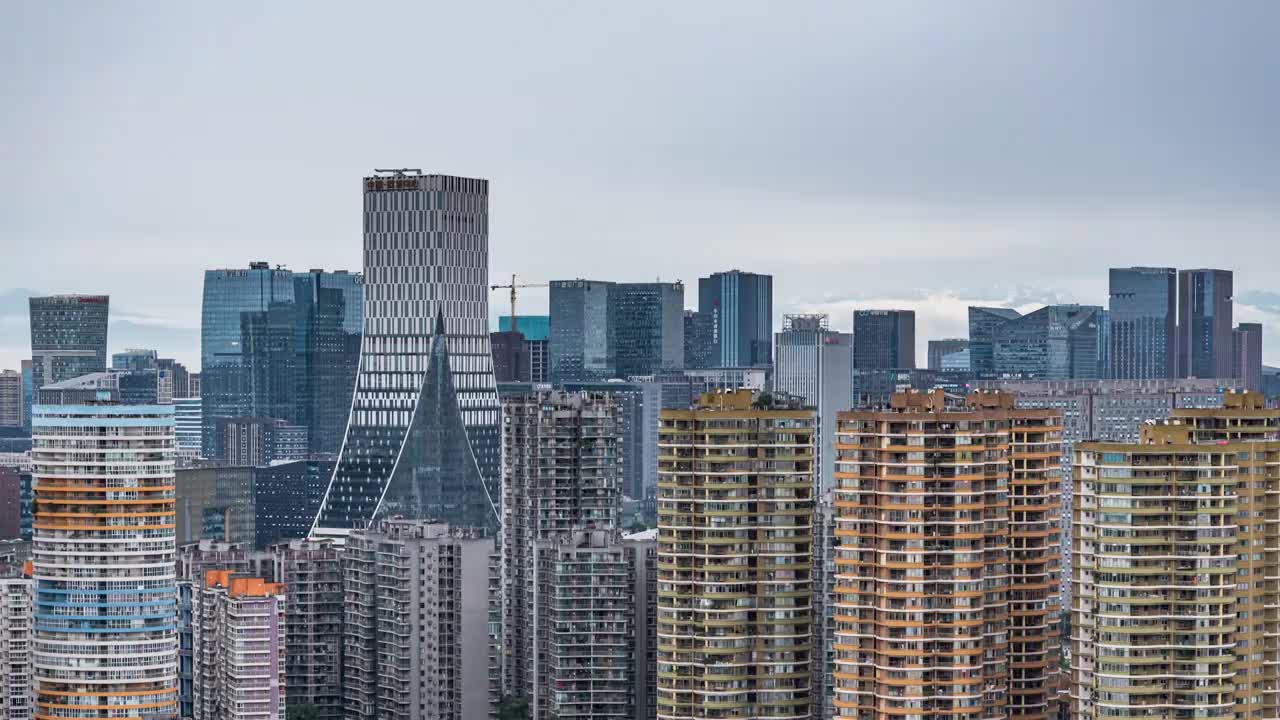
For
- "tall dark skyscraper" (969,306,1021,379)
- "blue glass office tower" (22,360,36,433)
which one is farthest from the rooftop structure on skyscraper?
"blue glass office tower" (22,360,36,433)

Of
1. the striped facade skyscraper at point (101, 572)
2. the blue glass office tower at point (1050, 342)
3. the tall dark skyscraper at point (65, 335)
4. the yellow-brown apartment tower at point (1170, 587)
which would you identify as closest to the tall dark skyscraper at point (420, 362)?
the tall dark skyscraper at point (65, 335)

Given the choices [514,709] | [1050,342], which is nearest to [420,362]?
[1050,342]

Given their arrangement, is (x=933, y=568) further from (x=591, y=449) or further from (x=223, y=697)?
(x=591, y=449)

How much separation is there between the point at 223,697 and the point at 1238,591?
3661 centimetres

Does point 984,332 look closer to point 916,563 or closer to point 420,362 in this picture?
point 420,362

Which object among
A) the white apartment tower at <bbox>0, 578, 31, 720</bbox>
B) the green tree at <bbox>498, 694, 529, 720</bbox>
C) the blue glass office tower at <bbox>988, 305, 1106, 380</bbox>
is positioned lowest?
the green tree at <bbox>498, 694, 529, 720</bbox>

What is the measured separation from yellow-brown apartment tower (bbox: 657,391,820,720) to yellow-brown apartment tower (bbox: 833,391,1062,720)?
333 centimetres

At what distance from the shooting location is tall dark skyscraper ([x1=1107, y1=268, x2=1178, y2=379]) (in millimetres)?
181250

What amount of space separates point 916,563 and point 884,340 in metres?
116

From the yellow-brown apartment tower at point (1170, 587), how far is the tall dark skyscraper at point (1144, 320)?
10838cm

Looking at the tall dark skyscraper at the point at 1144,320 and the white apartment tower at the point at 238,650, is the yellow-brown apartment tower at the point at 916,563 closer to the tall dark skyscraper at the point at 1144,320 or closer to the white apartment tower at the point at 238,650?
the white apartment tower at the point at 238,650

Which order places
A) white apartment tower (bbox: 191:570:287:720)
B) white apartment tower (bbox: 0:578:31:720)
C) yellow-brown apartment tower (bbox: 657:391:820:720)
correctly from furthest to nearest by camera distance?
1. white apartment tower (bbox: 0:578:31:720)
2. white apartment tower (bbox: 191:570:287:720)
3. yellow-brown apartment tower (bbox: 657:391:820:720)

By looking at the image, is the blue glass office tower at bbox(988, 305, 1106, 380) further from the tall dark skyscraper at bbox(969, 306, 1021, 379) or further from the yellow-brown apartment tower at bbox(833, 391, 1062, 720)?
the yellow-brown apartment tower at bbox(833, 391, 1062, 720)

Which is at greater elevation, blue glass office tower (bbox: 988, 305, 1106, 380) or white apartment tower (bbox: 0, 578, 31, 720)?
blue glass office tower (bbox: 988, 305, 1106, 380)
